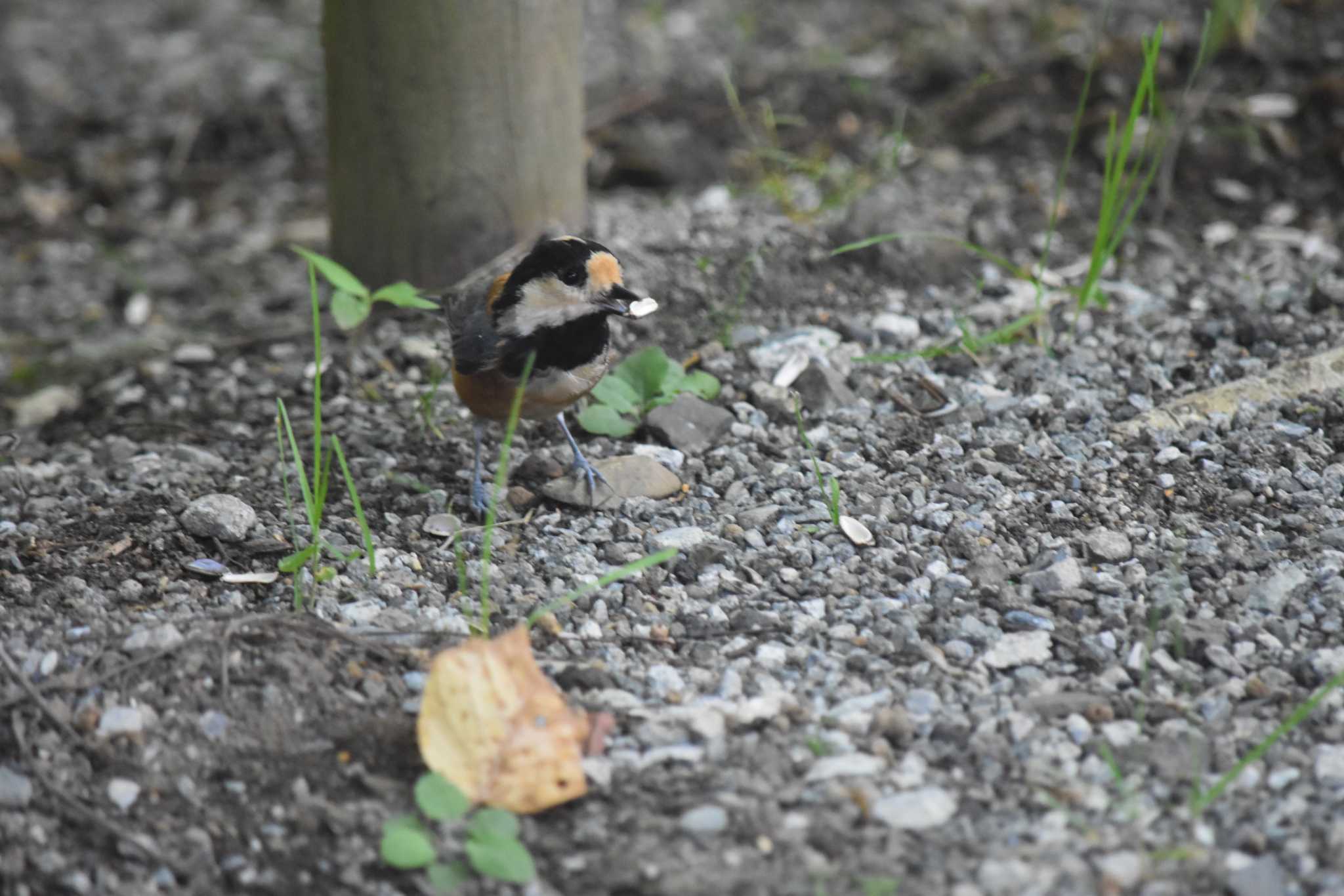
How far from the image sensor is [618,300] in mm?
3268

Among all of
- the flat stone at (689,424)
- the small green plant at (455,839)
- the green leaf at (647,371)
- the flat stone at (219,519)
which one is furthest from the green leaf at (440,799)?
the green leaf at (647,371)

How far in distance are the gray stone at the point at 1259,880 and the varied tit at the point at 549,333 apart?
1681mm

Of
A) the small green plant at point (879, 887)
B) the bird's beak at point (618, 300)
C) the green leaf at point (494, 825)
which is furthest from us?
the bird's beak at point (618, 300)

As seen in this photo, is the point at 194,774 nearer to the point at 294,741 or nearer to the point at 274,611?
the point at 294,741

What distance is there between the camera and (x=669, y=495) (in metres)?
3.37

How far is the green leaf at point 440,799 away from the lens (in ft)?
7.53

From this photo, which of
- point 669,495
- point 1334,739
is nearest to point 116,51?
point 669,495

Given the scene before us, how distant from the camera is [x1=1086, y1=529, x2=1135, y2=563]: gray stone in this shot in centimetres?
297

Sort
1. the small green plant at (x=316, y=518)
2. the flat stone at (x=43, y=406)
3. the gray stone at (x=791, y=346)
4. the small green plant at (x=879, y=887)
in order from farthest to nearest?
the flat stone at (x=43, y=406)
the gray stone at (x=791, y=346)
the small green plant at (x=316, y=518)
the small green plant at (x=879, y=887)

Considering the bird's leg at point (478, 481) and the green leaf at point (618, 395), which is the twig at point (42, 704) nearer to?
the bird's leg at point (478, 481)

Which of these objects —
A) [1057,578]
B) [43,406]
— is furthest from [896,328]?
[43,406]

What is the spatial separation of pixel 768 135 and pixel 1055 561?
2823 mm

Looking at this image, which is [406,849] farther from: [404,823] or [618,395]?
[618,395]

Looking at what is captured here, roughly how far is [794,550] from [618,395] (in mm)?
805
